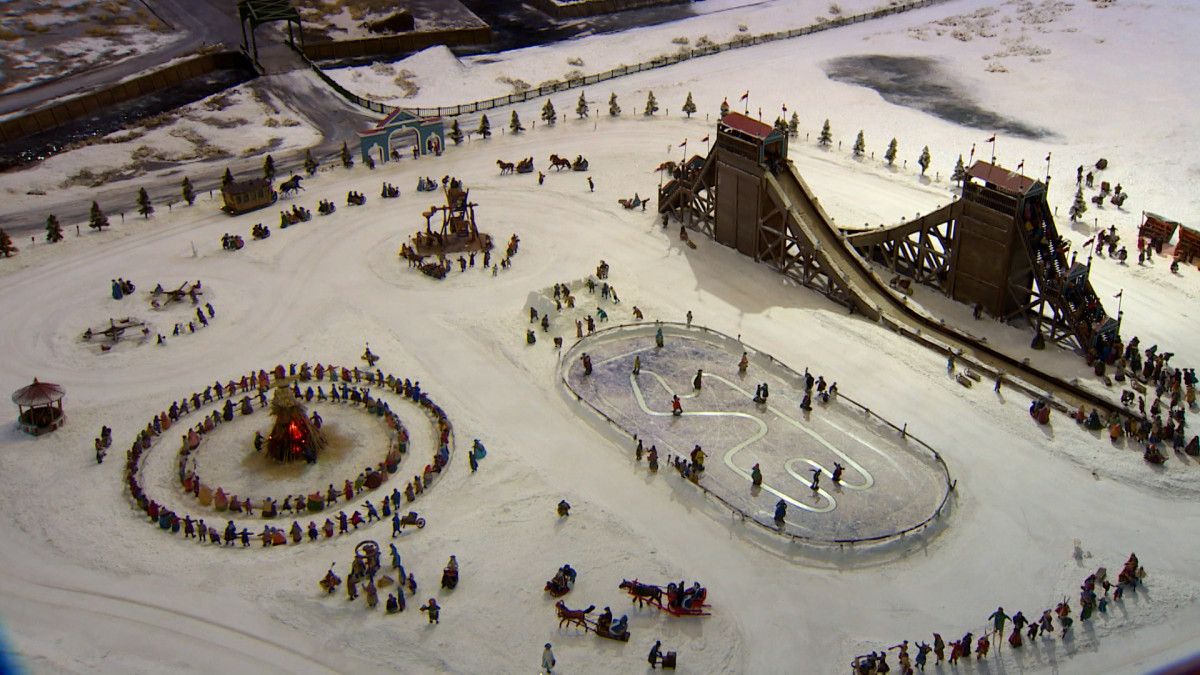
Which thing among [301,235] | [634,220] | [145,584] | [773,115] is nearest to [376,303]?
[301,235]

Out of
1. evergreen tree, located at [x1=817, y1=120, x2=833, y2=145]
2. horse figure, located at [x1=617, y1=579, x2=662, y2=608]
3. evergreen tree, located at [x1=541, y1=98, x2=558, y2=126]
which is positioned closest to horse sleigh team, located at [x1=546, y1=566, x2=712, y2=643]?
horse figure, located at [x1=617, y1=579, x2=662, y2=608]

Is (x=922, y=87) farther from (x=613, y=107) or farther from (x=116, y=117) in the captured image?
(x=116, y=117)

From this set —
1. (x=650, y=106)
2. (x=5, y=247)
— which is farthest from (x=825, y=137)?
(x=5, y=247)

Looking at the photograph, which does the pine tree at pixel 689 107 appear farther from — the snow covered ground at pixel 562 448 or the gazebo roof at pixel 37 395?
the gazebo roof at pixel 37 395

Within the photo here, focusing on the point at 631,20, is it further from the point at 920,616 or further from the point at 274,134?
the point at 920,616

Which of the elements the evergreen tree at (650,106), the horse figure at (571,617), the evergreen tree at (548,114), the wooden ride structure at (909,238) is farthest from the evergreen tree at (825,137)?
the horse figure at (571,617)
